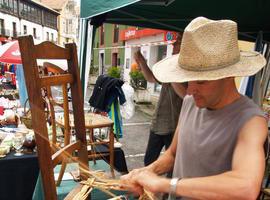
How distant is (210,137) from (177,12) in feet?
8.57

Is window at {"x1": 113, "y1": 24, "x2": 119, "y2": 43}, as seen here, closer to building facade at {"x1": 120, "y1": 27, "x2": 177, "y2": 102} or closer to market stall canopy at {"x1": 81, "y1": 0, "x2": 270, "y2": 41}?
building facade at {"x1": 120, "y1": 27, "x2": 177, "y2": 102}

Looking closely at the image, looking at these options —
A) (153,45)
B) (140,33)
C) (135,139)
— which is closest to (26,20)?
(140,33)

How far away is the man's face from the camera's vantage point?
988 millimetres

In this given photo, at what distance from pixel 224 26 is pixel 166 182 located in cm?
57

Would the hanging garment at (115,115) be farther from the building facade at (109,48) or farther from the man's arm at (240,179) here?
the building facade at (109,48)

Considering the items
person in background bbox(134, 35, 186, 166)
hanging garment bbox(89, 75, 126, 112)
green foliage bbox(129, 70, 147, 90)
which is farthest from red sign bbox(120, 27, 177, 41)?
person in background bbox(134, 35, 186, 166)

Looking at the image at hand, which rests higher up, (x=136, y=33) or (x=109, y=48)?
(x=136, y=33)

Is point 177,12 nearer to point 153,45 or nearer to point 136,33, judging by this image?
point 153,45

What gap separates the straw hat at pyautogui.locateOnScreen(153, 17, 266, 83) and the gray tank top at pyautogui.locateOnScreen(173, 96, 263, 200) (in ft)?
0.46

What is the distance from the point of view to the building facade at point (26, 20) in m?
27.3

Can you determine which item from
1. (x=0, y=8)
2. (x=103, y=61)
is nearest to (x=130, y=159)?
(x=103, y=61)

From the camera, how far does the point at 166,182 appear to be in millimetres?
895

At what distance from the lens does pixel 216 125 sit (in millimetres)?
1048

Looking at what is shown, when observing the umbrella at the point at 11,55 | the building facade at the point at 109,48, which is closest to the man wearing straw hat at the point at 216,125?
the umbrella at the point at 11,55
